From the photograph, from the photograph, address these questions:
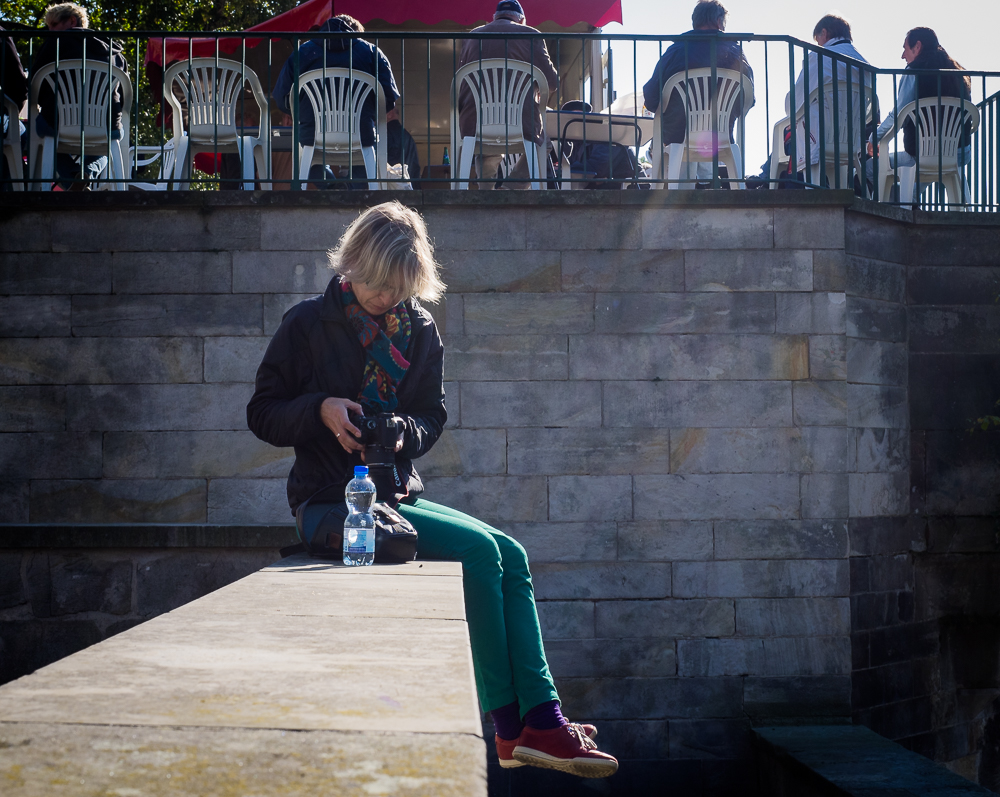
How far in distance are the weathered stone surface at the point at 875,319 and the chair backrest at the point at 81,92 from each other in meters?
4.77

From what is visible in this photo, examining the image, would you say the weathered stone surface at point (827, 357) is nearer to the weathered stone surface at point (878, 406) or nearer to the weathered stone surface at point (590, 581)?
the weathered stone surface at point (878, 406)

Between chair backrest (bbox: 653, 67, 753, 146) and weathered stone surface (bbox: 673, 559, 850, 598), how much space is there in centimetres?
272

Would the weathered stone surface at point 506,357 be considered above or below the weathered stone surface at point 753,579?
above

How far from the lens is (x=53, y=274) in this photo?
5.70 m

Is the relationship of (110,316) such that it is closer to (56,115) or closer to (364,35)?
(56,115)

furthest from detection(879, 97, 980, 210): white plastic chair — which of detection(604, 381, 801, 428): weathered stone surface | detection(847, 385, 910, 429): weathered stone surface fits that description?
detection(604, 381, 801, 428): weathered stone surface

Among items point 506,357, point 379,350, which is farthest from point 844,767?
point 379,350

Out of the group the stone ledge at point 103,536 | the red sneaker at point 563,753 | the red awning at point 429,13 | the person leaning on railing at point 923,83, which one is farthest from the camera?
the red awning at point 429,13

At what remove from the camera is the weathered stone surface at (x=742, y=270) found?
584cm

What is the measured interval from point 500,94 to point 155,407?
2852 mm

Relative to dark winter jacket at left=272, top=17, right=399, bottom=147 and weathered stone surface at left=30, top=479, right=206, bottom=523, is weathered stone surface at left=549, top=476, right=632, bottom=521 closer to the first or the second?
weathered stone surface at left=30, top=479, right=206, bottom=523

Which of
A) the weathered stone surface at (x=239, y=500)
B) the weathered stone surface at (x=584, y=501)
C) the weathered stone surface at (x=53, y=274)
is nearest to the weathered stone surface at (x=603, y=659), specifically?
the weathered stone surface at (x=584, y=501)

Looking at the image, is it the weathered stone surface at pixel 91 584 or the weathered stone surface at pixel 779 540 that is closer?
the weathered stone surface at pixel 91 584

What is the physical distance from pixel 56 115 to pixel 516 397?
3391 mm
